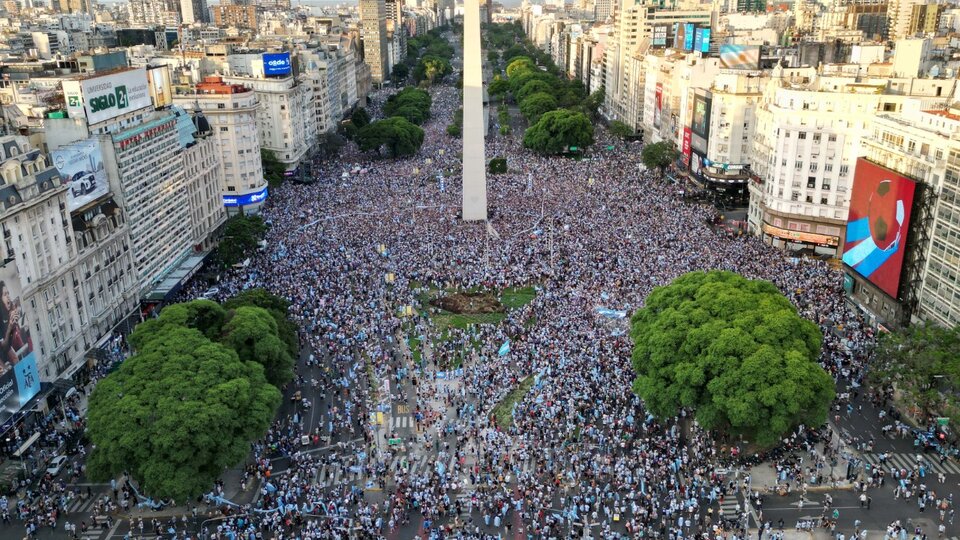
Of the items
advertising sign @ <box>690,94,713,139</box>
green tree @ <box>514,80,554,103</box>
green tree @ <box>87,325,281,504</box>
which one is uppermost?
advertising sign @ <box>690,94,713,139</box>

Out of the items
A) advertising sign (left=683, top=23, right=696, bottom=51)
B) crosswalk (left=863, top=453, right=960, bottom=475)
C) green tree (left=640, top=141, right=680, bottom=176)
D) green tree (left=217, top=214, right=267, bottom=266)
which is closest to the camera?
crosswalk (left=863, top=453, right=960, bottom=475)

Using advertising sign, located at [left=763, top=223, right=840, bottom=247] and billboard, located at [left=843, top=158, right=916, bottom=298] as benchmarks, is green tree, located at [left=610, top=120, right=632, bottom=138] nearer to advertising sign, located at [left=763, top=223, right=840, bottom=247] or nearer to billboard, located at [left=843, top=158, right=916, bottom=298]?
advertising sign, located at [left=763, top=223, right=840, bottom=247]

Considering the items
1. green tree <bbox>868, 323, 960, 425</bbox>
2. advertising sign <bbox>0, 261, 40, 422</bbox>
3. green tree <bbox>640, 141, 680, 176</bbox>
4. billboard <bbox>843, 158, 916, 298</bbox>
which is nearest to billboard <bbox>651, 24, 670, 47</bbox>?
green tree <bbox>640, 141, 680, 176</bbox>

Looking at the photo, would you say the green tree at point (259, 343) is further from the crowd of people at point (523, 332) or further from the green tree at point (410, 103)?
the green tree at point (410, 103)

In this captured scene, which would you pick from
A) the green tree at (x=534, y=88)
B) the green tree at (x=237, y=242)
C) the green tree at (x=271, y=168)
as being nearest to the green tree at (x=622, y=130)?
the green tree at (x=534, y=88)

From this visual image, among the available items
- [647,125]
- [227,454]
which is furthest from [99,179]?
[647,125]

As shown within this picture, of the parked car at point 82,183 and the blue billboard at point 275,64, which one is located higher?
the blue billboard at point 275,64

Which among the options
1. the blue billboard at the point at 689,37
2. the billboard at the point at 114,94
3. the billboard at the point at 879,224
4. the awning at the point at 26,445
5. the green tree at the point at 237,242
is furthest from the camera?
the blue billboard at the point at 689,37
